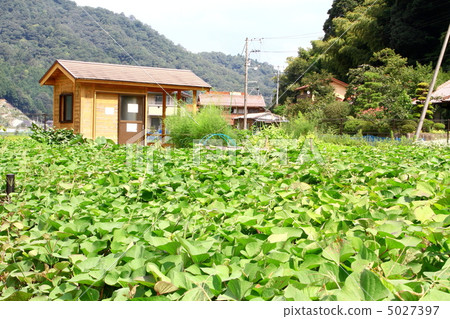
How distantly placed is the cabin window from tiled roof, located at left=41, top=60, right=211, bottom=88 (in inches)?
48.1

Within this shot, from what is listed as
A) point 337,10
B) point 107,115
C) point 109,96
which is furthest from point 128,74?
point 337,10

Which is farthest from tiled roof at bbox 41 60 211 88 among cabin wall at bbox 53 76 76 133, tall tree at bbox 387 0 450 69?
tall tree at bbox 387 0 450 69

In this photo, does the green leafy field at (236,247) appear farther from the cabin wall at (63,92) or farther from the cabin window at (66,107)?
the cabin window at (66,107)

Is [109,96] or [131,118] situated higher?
[109,96]

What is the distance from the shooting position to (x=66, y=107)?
14.9 metres

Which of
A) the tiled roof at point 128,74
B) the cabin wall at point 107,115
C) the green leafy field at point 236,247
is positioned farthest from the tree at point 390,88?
the green leafy field at point 236,247

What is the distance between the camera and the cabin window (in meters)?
14.6

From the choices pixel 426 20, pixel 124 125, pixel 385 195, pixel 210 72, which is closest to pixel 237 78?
pixel 210 72

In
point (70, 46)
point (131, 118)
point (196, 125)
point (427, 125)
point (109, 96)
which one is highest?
point (70, 46)

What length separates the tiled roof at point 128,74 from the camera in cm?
1334

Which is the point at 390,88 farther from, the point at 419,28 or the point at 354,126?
the point at 419,28

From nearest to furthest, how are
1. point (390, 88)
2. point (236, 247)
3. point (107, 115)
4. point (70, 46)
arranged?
point (236, 247)
point (107, 115)
point (390, 88)
point (70, 46)

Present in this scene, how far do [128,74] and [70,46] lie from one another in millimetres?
30726

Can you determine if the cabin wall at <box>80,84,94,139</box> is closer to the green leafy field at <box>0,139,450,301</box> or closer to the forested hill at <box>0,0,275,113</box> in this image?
the green leafy field at <box>0,139,450,301</box>
